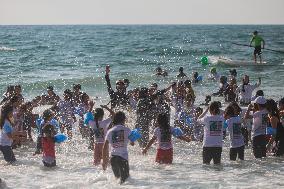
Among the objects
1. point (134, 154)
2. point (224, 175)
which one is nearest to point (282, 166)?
point (224, 175)

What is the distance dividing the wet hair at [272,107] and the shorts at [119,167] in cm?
353

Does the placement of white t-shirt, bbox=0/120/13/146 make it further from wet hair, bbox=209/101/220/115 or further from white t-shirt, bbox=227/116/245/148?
white t-shirt, bbox=227/116/245/148

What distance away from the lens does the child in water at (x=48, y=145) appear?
9.83 meters

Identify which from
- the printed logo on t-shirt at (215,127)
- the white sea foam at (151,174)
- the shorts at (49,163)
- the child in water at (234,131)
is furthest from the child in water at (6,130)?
the child in water at (234,131)

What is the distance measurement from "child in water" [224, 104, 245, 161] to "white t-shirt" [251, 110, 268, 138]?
45cm

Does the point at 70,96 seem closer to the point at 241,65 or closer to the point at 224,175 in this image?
the point at 224,175

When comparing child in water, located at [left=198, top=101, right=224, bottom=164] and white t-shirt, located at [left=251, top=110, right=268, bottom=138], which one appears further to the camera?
white t-shirt, located at [left=251, top=110, right=268, bottom=138]

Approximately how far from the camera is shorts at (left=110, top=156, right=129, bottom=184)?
8.55 meters

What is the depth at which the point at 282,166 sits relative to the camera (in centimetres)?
977

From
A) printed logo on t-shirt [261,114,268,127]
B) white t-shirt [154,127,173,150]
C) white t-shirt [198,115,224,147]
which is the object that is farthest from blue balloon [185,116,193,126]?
white t-shirt [198,115,224,147]

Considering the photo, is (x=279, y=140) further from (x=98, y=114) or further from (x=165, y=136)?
(x=98, y=114)

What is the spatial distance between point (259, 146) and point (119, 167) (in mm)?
3540

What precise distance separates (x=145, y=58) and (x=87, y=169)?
124 ft

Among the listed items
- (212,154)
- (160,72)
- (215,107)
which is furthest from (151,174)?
(160,72)
